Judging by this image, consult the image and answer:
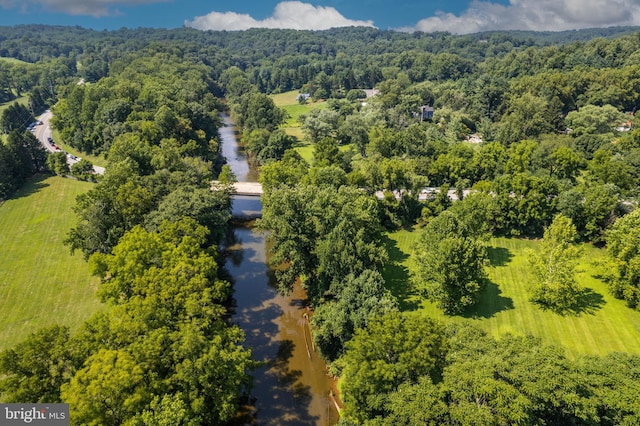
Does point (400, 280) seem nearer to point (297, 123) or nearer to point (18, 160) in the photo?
point (18, 160)

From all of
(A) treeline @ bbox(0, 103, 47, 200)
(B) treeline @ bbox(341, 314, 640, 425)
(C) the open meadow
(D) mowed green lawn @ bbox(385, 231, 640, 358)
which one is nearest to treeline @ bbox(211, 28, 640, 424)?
(B) treeline @ bbox(341, 314, 640, 425)

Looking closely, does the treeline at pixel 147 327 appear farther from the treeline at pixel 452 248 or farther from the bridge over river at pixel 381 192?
the treeline at pixel 452 248

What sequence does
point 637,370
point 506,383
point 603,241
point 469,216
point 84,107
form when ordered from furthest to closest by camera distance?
point 84,107, point 603,241, point 469,216, point 637,370, point 506,383

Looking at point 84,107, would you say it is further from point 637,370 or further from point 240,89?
point 637,370

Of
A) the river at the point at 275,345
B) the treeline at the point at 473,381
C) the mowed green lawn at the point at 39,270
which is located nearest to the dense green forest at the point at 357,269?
the treeline at the point at 473,381

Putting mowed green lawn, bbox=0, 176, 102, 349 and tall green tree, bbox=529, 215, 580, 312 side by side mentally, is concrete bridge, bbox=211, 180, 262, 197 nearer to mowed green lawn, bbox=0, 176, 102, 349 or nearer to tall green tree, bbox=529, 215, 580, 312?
mowed green lawn, bbox=0, 176, 102, 349

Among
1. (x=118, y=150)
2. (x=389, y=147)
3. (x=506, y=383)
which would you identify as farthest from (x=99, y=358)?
(x=389, y=147)
